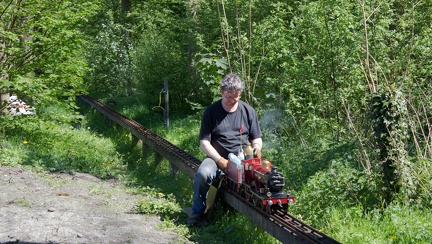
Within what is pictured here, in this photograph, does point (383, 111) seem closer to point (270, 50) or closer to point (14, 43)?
point (270, 50)

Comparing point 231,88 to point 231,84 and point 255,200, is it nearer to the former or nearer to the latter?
point 231,84

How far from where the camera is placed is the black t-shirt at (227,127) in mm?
8086

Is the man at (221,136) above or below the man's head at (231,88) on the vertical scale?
below

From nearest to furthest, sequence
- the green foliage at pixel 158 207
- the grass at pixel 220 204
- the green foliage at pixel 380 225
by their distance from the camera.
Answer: the green foliage at pixel 380 225
the grass at pixel 220 204
the green foliage at pixel 158 207

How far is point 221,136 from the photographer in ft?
26.7

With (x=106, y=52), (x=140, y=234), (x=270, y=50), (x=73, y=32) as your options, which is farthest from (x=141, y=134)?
(x=106, y=52)

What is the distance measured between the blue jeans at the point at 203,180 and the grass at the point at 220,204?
0.31m

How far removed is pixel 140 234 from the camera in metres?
7.32

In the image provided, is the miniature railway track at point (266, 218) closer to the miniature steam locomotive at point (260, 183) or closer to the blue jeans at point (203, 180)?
the miniature steam locomotive at point (260, 183)

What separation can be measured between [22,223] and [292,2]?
486 inches

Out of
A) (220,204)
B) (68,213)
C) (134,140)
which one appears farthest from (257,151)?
(134,140)

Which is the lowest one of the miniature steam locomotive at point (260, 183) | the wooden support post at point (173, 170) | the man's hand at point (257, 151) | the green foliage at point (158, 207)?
the wooden support post at point (173, 170)

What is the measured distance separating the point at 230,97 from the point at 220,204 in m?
1.72

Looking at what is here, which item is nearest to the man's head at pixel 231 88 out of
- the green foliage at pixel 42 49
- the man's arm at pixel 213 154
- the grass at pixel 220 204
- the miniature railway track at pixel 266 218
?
the man's arm at pixel 213 154
